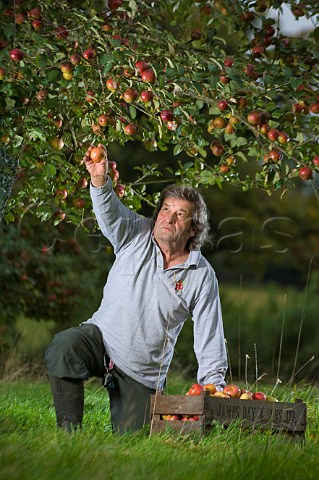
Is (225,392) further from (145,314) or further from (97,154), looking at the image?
(97,154)

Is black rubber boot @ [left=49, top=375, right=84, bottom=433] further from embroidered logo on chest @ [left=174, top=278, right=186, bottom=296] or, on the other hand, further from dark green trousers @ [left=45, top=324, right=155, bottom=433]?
embroidered logo on chest @ [left=174, top=278, right=186, bottom=296]

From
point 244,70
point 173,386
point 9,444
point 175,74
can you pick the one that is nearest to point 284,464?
Result: point 9,444

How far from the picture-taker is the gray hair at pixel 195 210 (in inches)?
182

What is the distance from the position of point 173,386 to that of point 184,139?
11.6ft

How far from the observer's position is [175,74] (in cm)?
414

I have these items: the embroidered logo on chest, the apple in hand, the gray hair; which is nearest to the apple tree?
the gray hair

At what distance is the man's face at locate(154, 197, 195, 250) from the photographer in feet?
14.7

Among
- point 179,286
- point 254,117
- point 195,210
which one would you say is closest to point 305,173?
point 254,117

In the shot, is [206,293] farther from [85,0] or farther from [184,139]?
[85,0]

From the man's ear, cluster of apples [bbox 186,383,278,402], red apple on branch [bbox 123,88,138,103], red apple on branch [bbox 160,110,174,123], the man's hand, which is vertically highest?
red apple on branch [bbox 123,88,138,103]

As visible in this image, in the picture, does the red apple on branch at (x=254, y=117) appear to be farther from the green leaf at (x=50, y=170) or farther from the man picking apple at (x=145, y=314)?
the green leaf at (x=50, y=170)

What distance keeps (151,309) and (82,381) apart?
1.74ft

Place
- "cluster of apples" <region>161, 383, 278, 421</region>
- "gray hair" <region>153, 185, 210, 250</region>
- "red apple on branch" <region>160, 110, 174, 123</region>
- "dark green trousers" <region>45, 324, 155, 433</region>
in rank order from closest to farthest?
"cluster of apples" <region>161, 383, 278, 421</region>
"dark green trousers" <region>45, 324, 155, 433</region>
"red apple on branch" <region>160, 110, 174, 123</region>
"gray hair" <region>153, 185, 210, 250</region>

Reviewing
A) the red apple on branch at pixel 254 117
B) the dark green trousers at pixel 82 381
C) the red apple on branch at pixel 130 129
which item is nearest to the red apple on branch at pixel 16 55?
the red apple on branch at pixel 130 129
